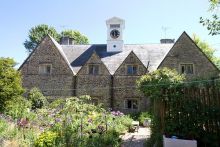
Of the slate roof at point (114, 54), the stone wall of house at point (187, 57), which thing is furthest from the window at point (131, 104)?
the stone wall of house at point (187, 57)

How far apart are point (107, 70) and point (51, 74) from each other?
16.9 ft

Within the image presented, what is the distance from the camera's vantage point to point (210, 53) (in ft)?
171

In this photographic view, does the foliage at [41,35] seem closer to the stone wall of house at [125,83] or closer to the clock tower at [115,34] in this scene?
the clock tower at [115,34]

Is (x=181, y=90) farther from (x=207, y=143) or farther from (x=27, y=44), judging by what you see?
(x=27, y=44)

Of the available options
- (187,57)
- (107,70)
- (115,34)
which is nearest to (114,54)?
(115,34)

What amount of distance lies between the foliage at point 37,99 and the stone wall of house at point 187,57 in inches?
414

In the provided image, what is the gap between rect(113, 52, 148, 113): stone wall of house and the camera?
27698 millimetres

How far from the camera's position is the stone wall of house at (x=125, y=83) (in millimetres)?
27698

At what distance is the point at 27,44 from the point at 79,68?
32013 millimetres

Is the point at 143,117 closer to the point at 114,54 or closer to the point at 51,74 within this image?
the point at 114,54

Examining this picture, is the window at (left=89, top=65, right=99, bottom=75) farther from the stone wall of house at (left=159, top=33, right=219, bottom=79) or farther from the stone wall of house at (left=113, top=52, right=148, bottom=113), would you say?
the stone wall of house at (left=159, top=33, right=219, bottom=79)

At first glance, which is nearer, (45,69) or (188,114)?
(188,114)

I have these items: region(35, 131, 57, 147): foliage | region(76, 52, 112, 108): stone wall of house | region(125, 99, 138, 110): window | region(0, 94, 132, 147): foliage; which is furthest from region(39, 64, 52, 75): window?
region(35, 131, 57, 147): foliage

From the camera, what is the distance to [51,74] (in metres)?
28.8
